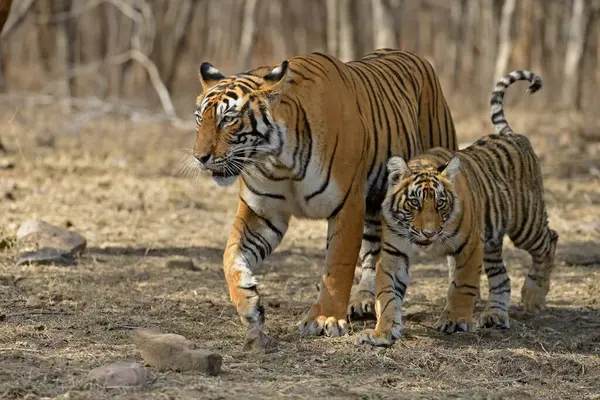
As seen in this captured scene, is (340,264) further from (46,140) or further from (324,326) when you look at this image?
(46,140)

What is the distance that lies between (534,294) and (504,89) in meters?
1.14

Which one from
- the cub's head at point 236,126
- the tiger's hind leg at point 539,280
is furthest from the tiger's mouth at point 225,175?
the tiger's hind leg at point 539,280

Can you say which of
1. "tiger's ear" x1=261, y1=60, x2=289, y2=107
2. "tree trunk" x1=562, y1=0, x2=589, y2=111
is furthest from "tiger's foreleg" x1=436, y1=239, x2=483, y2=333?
"tree trunk" x1=562, y1=0, x2=589, y2=111

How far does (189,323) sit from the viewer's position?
5.38 metres

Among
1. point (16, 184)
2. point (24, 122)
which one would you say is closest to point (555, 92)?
point (24, 122)

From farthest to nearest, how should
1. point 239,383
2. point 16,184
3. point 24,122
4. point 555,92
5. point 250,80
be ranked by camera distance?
point 555,92 < point 24,122 < point 16,184 < point 250,80 < point 239,383

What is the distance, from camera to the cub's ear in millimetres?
5051

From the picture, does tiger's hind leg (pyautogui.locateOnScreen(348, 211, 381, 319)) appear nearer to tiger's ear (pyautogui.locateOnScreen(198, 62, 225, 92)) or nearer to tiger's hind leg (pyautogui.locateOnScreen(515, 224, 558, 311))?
tiger's hind leg (pyautogui.locateOnScreen(515, 224, 558, 311))

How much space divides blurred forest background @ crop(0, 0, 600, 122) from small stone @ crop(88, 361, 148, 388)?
31.1 ft

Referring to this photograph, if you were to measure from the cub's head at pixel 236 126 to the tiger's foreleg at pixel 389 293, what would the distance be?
2.31 feet

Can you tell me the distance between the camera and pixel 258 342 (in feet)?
15.7

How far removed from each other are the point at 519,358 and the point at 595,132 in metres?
9.03

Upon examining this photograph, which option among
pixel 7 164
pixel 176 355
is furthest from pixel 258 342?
pixel 7 164

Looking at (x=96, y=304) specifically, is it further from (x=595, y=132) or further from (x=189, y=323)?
(x=595, y=132)
